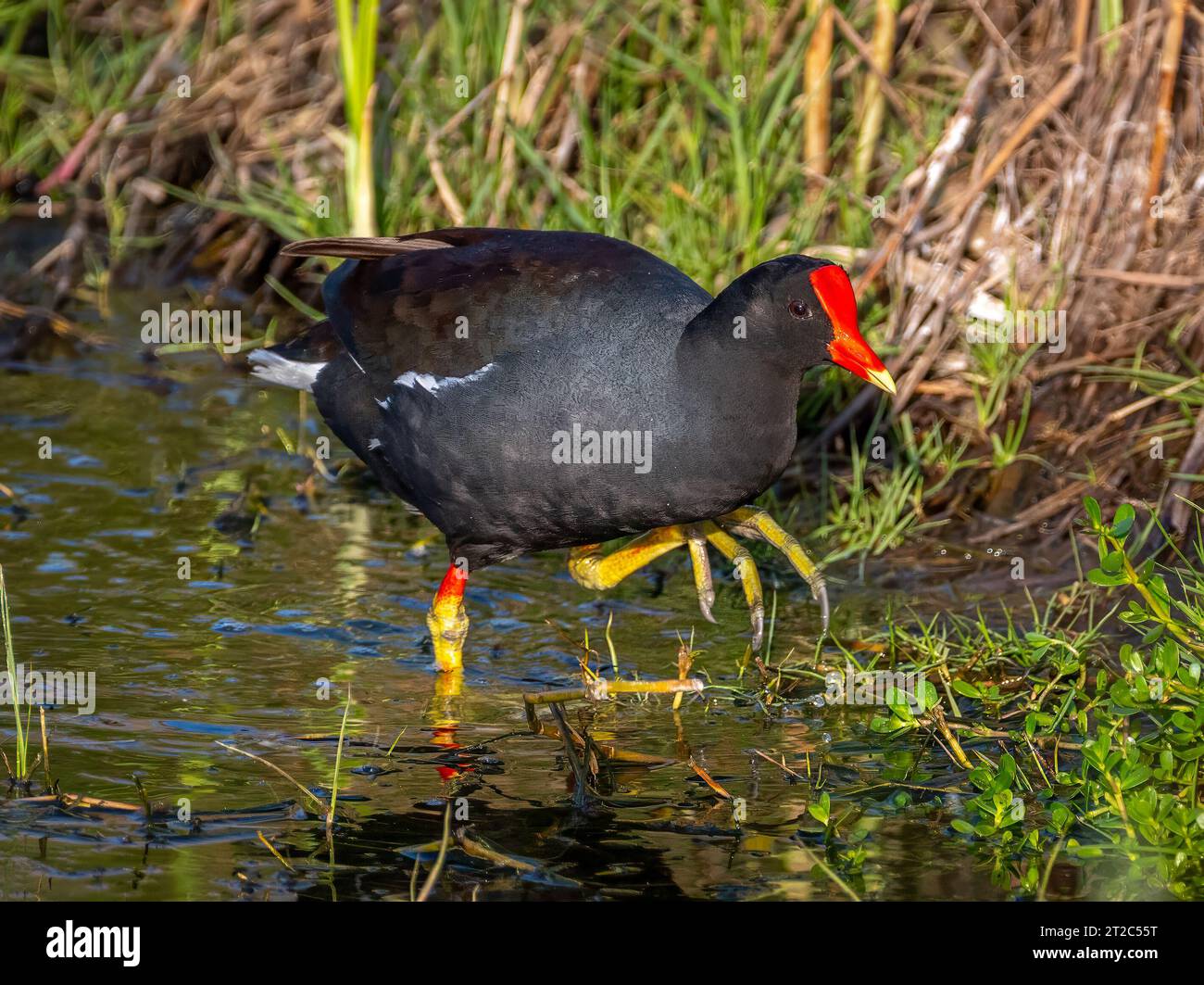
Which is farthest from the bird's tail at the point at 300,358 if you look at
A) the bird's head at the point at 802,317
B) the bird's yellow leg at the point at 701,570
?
the bird's head at the point at 802,317

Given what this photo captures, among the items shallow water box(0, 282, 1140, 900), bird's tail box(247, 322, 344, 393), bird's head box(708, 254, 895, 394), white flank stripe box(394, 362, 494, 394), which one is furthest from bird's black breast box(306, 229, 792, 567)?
shallow water box(0, 282, 1140, 900)

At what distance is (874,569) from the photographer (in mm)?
5621

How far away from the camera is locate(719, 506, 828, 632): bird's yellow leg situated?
16.3 feet

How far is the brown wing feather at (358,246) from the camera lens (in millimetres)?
4949

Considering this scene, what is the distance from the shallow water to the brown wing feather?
1.07 metres

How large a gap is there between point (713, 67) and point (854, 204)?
41.1 inches

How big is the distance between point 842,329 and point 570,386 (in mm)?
711

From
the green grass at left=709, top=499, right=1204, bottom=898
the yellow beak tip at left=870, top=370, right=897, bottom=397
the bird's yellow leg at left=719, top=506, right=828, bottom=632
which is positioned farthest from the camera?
the bird's yellow leg at left=719, top=506, right=828, bottom=632

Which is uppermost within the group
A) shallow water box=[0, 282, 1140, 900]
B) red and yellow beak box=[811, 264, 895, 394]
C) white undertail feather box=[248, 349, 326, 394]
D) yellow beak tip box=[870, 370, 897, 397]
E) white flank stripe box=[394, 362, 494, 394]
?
red and yellow beak box=[811, 264, 895, 394]

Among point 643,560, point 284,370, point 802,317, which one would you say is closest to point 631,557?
point 643,560

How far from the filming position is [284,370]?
5.28 metres

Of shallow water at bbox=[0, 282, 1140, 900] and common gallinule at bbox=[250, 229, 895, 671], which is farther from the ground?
common gallinule at bbox=[250, 229, 895, 671]

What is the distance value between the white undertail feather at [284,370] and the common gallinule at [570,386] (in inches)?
0.5

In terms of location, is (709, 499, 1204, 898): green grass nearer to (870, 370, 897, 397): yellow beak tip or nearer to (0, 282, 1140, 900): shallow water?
(0, 282, 1140, 900): shallow water
